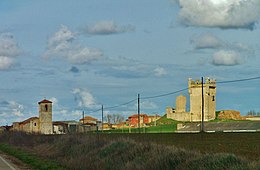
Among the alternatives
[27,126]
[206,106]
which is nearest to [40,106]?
[27,126]

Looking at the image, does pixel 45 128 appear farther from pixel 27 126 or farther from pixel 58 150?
pixel 58 150

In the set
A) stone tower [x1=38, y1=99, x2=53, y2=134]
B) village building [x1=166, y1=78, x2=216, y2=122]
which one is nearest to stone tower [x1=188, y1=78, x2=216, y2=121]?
village building [x1=166, y1=78, x2=216, y2=122]

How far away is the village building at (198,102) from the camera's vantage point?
16438cm

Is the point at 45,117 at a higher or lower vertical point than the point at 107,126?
higher

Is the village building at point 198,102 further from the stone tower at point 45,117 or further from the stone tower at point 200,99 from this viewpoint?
the stone tower at point 45,117

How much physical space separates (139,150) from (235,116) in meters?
166

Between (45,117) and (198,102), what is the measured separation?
6155 centimetres

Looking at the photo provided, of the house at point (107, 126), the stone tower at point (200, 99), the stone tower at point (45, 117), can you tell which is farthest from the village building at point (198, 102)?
the stone tower at point (45, 117)

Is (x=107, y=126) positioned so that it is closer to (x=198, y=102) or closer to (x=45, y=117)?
(x=198, y=102)

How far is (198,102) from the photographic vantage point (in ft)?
545

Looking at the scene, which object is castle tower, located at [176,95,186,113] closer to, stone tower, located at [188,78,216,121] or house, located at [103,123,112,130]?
stone tower, located at [188,78,216,121]

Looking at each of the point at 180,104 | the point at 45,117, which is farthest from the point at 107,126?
the point at 45,117

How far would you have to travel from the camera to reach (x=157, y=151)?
74.2ft

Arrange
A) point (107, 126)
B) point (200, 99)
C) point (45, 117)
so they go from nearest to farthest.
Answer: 1. point (45, 117)
2. point (200, 99)
3. point (107, 126)
